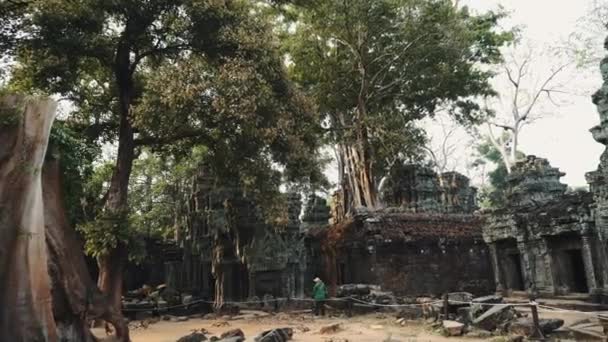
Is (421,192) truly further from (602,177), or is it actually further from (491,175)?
(491,175)

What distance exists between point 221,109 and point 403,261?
1118 centimetres

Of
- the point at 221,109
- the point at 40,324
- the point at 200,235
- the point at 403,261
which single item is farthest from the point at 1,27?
the point at 403,261

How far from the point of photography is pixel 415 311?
527 inches

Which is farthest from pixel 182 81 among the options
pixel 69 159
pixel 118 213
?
pixel 118 213

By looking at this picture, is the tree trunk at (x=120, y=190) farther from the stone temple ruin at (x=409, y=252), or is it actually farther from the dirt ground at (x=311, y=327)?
the stone temple ruin at (x=409, y=252)

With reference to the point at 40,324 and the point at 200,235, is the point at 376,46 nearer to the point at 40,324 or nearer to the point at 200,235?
the point at 200,235

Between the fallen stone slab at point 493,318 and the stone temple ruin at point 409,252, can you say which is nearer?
the fallen stone slab at point 493,318

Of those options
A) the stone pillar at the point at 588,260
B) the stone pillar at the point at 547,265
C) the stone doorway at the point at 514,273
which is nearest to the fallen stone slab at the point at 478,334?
the stone pillar at the point at 588,260

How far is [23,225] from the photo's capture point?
700 cm

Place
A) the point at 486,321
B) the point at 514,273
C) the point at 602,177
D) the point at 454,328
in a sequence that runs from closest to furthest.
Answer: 1. the point at 454,328
2. the point at 486,321
3. the point at 602,177
4. the point at 514,273

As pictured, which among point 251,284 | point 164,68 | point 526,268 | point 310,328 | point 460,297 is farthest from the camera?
point 251,284

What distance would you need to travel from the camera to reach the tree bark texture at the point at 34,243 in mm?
6750

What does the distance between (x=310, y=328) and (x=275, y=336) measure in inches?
135

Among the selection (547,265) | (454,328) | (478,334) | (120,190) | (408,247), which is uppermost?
(120,190)
